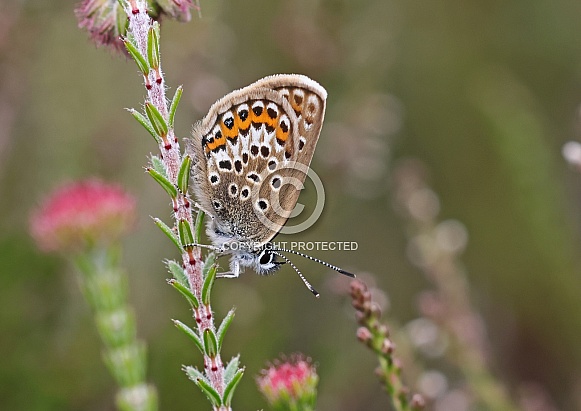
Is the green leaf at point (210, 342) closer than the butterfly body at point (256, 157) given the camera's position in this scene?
Yes

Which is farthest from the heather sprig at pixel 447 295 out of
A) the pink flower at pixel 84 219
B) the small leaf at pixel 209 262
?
the small leaf at pixel 209 262

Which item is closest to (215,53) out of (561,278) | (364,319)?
(561,278)

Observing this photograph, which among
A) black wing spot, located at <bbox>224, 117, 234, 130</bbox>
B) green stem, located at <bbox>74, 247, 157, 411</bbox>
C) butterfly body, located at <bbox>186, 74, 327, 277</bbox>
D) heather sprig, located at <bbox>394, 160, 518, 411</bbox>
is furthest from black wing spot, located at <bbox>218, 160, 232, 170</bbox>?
heather sprig, located at <bbox>394, 160, 518, 411</bbox>

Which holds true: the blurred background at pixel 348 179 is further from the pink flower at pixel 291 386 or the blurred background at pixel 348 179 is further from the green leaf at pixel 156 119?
the green leaf at pixel 156 119

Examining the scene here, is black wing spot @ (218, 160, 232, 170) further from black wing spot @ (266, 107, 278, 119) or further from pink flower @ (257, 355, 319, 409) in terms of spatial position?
pink flower @ (257, 355, 319, 409)

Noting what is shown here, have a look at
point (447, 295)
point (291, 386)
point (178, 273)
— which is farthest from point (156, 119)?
point (447, 295)

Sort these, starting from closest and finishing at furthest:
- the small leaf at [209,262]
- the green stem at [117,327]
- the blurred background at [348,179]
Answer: the small leaf at [209,262], the green stem at [117,327], the blurred background at [348,179]

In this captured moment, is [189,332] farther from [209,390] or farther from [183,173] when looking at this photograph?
[183,173]
